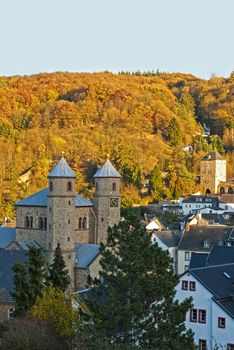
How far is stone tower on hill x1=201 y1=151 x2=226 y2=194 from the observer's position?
102 m

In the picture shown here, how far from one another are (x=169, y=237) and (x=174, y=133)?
188 ft

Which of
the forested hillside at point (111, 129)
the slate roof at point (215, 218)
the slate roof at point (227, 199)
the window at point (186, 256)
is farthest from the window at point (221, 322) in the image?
the slate roof at point (227, 199)

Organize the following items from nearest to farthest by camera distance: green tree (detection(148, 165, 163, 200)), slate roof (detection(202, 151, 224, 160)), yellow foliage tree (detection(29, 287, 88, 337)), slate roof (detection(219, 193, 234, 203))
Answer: yellow foliage tree (detection(29, 287, 88, 337)), slate roof (detection(219, 193, 234, 203)), green tree (detection(148, 165, 163, 200)), slate roof (detection(202, 151, 224, 160))

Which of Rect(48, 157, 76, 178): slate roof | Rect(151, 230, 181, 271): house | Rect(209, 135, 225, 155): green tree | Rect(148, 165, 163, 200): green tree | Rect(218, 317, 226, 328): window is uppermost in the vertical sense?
Rect(209, 135, 225, 155): green tree

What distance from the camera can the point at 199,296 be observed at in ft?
109

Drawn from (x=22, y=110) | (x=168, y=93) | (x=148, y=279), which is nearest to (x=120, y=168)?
(x=22, y=110)

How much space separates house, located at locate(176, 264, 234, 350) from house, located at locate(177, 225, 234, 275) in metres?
19.7

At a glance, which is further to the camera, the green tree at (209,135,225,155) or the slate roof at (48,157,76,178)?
the green tree at (209,135,225,155)

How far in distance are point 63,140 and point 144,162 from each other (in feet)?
45.3

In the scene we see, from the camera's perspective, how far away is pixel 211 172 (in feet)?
335

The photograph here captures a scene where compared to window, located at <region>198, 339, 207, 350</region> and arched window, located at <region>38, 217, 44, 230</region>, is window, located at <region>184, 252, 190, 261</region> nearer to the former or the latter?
arched window, located at <region>38, 217, 44, 230</region>

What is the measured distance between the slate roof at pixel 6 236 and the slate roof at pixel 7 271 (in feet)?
23.2

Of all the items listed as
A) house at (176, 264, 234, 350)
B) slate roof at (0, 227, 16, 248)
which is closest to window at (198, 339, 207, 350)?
house at (176, 264, 234, 350)

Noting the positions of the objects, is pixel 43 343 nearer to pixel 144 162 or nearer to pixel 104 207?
pixel 104 207
